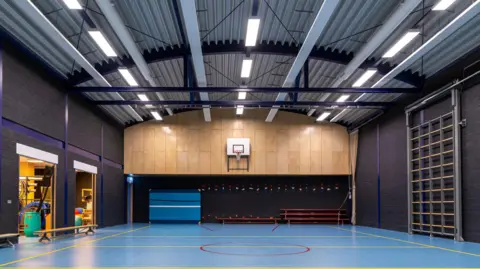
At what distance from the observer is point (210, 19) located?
1412 centimetres

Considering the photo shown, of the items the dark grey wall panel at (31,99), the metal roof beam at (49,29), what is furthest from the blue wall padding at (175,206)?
the metal roof beam at (49,29)

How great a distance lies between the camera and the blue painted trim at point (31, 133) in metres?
13.5

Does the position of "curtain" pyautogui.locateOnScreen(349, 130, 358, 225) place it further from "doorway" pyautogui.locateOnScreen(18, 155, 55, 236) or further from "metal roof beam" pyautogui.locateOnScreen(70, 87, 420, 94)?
"doorway" pyautogui.locateOnScreen(18, 155, 55, 236)

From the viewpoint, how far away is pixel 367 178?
2472 cm

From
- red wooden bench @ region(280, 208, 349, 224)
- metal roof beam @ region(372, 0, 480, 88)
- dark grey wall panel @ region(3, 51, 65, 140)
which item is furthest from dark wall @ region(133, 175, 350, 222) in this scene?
metal roof beam @ region(372, 0, 480, 88)

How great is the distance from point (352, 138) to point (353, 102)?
6.19m

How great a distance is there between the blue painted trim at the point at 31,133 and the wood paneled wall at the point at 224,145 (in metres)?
9.82

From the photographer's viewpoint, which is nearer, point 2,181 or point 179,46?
point 2,181

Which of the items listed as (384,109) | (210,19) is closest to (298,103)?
(384,109)

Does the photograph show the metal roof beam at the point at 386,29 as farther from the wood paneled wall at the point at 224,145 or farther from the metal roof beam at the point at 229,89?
the wood paneled wall at the point at 224,145

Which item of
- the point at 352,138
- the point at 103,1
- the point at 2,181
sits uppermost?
the point at 103,1

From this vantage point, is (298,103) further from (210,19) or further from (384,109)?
(210,19)

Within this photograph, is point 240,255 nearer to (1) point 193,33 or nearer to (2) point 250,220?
(1) point 193,33

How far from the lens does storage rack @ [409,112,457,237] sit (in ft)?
51.4
